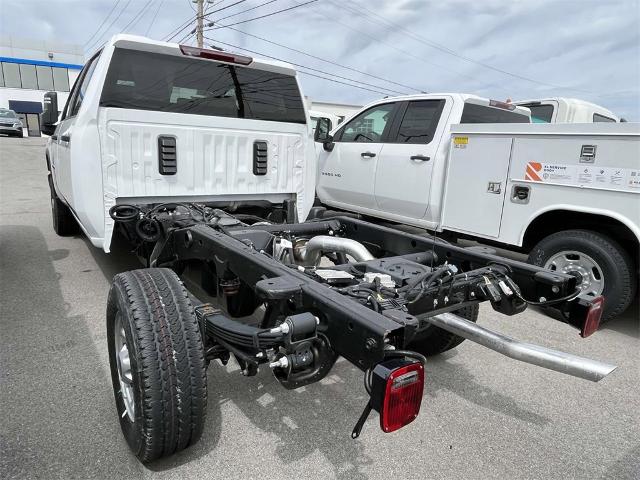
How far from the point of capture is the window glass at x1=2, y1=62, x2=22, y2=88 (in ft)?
148

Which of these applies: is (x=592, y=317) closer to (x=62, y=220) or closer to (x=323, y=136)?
(x=323, y=136)

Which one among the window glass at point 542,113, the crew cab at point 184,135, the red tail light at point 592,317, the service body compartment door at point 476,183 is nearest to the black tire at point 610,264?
the service body compartment door at point 476,183

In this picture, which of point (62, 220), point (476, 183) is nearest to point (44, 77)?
point (62, 220)

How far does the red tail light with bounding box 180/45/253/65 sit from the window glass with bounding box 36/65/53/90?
52848mm

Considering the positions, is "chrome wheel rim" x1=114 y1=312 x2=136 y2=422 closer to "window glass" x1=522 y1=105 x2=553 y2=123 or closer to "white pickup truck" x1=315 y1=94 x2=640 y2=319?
"white pickup truck" x1=315 y1=94 x2=640 y2=319

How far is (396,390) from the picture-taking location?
4.66 feet

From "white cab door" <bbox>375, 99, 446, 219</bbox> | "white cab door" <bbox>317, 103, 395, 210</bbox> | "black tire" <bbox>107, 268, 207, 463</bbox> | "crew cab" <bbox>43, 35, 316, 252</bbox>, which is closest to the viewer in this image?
"black tire" <bbox>107, 268, 207, 463</bbox>

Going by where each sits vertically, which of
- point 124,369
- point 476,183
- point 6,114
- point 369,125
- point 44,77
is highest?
point 44,77

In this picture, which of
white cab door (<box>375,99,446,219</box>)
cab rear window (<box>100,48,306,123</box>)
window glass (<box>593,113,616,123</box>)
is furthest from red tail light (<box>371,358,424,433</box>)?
window glass (<box>593,113,616,123</box>)

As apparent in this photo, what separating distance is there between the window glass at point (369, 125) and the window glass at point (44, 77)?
51.5m

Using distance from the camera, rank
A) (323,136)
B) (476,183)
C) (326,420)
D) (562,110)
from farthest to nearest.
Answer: (562,110), (323,136), (476,183), (326,420)

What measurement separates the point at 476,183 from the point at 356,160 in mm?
1866

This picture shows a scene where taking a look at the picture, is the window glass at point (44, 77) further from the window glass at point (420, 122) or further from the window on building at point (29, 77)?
the window glass at point (420, 122)

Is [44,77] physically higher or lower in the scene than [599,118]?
higher
